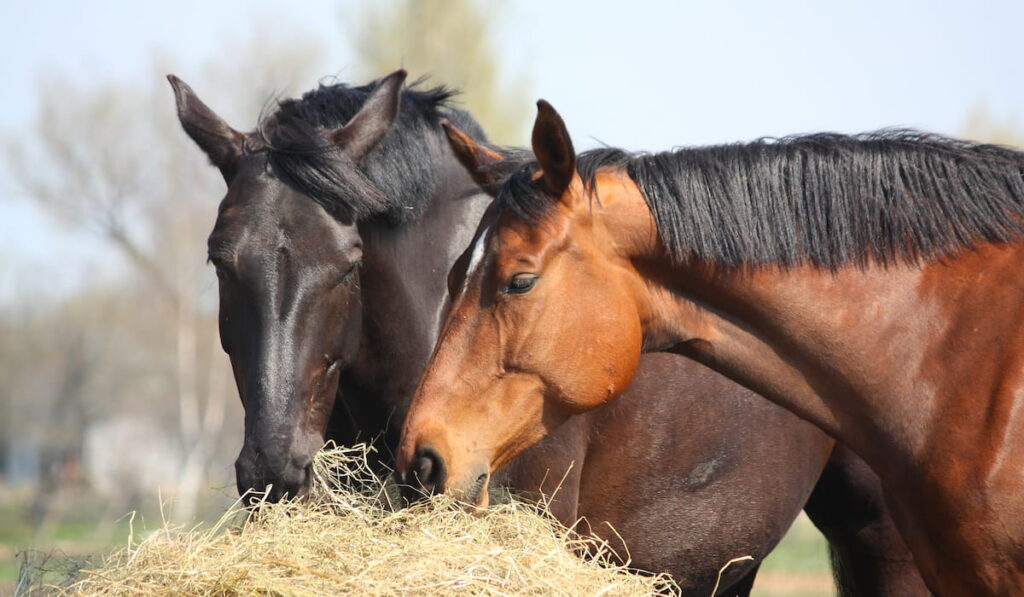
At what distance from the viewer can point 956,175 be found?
3.26 meters

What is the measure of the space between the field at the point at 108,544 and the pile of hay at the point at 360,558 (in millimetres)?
4570

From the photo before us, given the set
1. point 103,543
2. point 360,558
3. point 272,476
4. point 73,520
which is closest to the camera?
point 360,558

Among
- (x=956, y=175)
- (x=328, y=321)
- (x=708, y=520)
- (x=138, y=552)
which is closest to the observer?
(x=138, y=552)

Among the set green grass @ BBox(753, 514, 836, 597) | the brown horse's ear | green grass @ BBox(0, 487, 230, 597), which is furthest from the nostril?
green grass @ BBox(0, 487, 230, 597)

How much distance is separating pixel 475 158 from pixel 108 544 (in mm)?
8478

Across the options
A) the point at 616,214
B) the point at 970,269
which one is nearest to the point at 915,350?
the point at 970,269

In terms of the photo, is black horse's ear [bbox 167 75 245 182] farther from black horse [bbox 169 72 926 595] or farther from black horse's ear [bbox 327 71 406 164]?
black horse's ear [bbox 327 71 406 164]

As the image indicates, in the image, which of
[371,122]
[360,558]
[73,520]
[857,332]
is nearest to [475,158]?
[371,122]

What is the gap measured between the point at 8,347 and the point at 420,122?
122 feet

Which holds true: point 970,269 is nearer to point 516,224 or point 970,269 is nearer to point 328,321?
point 516,224

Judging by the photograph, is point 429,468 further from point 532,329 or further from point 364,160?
point 364,160

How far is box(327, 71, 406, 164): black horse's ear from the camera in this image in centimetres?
383

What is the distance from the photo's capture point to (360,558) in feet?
9.48

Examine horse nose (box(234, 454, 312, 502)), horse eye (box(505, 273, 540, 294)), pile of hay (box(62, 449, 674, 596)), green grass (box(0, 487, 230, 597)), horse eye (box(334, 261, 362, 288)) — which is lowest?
green grass (box(0, 487, 230, 597))
